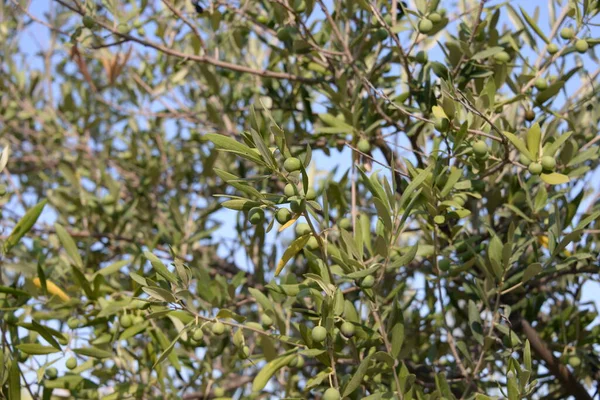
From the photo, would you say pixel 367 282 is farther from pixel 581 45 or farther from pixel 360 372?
pixel 581 45

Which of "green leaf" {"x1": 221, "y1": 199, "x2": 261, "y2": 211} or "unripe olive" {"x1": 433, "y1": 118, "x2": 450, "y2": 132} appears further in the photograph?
"unripe olive" {"x1": 433, "y1": 118, "x2": 450, "y2": 132}

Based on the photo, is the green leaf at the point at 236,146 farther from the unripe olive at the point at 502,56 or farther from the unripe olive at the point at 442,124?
the unripe olive at the point at 502,56

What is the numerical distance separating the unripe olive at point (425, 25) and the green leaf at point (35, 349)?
113cm

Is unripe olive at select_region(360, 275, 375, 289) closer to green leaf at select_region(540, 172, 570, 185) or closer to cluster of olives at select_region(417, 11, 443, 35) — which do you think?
green leaf at select_region(540, 172, 570, 185)

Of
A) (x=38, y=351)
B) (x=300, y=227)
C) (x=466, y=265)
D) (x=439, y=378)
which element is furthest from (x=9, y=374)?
(x=466, y=265)

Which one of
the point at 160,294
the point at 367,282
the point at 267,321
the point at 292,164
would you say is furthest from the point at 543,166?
the point at 160,294

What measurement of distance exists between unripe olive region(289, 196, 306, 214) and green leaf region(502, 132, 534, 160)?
0.43 m

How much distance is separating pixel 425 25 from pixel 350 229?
568 mm

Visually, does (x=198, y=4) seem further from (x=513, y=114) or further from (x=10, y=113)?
(x=10, y=113)

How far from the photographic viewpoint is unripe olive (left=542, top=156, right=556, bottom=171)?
1.41 metres

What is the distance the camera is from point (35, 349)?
1.63 meters

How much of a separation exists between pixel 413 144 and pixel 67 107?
187 centimetres

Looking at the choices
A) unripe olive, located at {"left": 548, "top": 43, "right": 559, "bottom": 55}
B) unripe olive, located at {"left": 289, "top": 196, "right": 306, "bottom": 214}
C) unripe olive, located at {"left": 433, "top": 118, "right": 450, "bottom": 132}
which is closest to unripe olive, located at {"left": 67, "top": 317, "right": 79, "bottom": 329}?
unripe olive, located at {"left": 289, "top": 196, "right": 306, "bottom": 214}

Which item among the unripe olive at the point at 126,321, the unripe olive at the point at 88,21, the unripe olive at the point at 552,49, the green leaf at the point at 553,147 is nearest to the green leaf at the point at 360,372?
the green leaf at the point at 553,147
